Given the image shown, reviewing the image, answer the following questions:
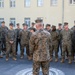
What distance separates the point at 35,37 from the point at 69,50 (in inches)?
172

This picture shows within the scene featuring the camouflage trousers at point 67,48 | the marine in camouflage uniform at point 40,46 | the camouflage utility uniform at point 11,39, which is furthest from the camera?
the camouflage utility uniform at point 11,39

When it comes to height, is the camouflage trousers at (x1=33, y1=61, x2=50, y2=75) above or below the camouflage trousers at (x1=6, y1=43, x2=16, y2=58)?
above

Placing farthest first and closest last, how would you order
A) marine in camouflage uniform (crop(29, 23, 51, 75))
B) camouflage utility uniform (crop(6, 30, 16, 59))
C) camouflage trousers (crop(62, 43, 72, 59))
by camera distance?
1. camouflage utility uniform (crop(6, 30, 16, 59))
2. camouflage trousers (crop(62, 43, 72, 59))
3. marine in camouflage uniform (crop(29, 23, 51, 75))

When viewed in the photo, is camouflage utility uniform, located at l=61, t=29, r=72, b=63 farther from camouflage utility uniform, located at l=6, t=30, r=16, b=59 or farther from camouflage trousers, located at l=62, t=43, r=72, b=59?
camouflage utility uniform, located at l=6, t=30, r=16, b=59

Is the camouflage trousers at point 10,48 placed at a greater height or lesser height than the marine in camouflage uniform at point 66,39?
lesser

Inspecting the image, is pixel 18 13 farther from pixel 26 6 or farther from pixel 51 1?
pixel 51 1

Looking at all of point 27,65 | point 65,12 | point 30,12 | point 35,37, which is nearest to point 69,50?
point 27,65

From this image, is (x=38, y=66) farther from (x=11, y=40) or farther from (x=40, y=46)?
(x=11, y=40)

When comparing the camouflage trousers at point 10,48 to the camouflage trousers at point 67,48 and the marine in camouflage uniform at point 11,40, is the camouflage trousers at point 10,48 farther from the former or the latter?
the camouflage trousers at point 67,48

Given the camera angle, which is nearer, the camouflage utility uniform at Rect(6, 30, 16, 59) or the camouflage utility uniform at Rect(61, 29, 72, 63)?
the camouflage utility uniform at Rect(61, 29, 72, 63)

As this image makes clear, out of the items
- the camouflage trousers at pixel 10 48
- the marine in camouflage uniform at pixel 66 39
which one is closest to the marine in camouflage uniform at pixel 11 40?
the camouflage trousers at pixel 10 48

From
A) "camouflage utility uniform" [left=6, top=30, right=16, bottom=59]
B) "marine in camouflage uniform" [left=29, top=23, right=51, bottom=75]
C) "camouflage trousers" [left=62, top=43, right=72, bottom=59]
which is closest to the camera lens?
"marine in camouflage uniform" [left=29, top=23, right=51, bottom=75]

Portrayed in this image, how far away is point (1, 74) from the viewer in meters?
9.23

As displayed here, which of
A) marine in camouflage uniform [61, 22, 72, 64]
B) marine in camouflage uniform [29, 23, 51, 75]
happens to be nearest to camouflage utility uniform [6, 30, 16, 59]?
marine in camouflage uniform [61, 22, 72, 64]
